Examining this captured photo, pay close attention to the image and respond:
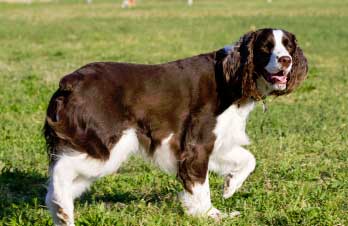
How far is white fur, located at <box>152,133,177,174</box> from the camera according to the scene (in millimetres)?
5113

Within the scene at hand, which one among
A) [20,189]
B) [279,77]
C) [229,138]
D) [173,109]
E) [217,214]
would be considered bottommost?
[20,189]

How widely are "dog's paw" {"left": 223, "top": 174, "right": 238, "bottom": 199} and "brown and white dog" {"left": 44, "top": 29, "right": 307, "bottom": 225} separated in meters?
0.25

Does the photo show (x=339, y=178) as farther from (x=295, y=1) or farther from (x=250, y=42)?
(x=295, y=1)

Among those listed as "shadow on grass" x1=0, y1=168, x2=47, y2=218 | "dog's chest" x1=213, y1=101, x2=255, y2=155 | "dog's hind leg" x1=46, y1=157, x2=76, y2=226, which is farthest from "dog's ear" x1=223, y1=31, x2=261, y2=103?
"shadow on grass" x1=0, y1=168, x2=47, y2=218

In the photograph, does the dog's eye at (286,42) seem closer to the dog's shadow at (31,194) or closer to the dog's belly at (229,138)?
the dog's belly at (229,138)

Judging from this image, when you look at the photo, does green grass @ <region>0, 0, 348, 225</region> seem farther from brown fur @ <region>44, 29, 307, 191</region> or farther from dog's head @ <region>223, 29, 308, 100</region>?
dog's head @ <region>223, 29, 308, 100</region>

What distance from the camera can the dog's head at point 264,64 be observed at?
5.14 meters

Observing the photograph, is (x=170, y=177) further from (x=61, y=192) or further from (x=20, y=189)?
(x=61, y=192)

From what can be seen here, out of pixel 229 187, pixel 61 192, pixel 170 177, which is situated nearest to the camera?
pixel 61 192

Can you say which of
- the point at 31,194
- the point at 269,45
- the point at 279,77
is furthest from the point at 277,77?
the point at 31,194

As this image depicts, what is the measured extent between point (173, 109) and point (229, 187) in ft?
2.93

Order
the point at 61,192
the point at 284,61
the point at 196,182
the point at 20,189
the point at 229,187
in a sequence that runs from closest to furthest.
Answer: the point at 61,192, the point at 284,61, the point at 196,182, the point at 229,187, the point at 20,189

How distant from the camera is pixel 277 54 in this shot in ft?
16.8

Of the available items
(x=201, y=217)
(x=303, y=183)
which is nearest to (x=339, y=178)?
(x=303, y=183)
